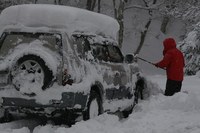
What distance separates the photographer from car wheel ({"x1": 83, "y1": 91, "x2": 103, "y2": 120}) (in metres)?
7.91

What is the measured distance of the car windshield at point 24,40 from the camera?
7.71m

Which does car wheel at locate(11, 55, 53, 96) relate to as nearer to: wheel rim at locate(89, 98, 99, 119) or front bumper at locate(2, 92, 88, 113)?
front bumper at locate(2, 92, 88, 113)

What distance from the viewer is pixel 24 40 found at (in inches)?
309

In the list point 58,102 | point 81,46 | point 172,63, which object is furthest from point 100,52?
point 172,63

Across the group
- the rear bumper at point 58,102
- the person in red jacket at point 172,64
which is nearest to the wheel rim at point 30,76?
the rear bumper at point 58,102

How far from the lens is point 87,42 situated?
844 centimetres

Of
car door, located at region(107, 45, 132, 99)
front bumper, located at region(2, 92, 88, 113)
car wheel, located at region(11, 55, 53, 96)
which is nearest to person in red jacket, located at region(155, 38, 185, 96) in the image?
car door, located at region(107, 45, 132, 99)

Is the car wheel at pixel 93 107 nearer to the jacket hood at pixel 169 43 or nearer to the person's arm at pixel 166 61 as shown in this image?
the person's arm at pixel 166 61

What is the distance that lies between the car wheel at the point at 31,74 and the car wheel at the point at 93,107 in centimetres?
96

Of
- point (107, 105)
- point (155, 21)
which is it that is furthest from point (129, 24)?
point (107, 105)

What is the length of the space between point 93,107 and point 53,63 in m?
1.28

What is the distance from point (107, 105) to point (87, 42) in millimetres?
1314

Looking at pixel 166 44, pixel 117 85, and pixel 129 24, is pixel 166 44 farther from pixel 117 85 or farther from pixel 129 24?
pixel 129 24

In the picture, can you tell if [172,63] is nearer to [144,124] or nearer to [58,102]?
[144,124]
